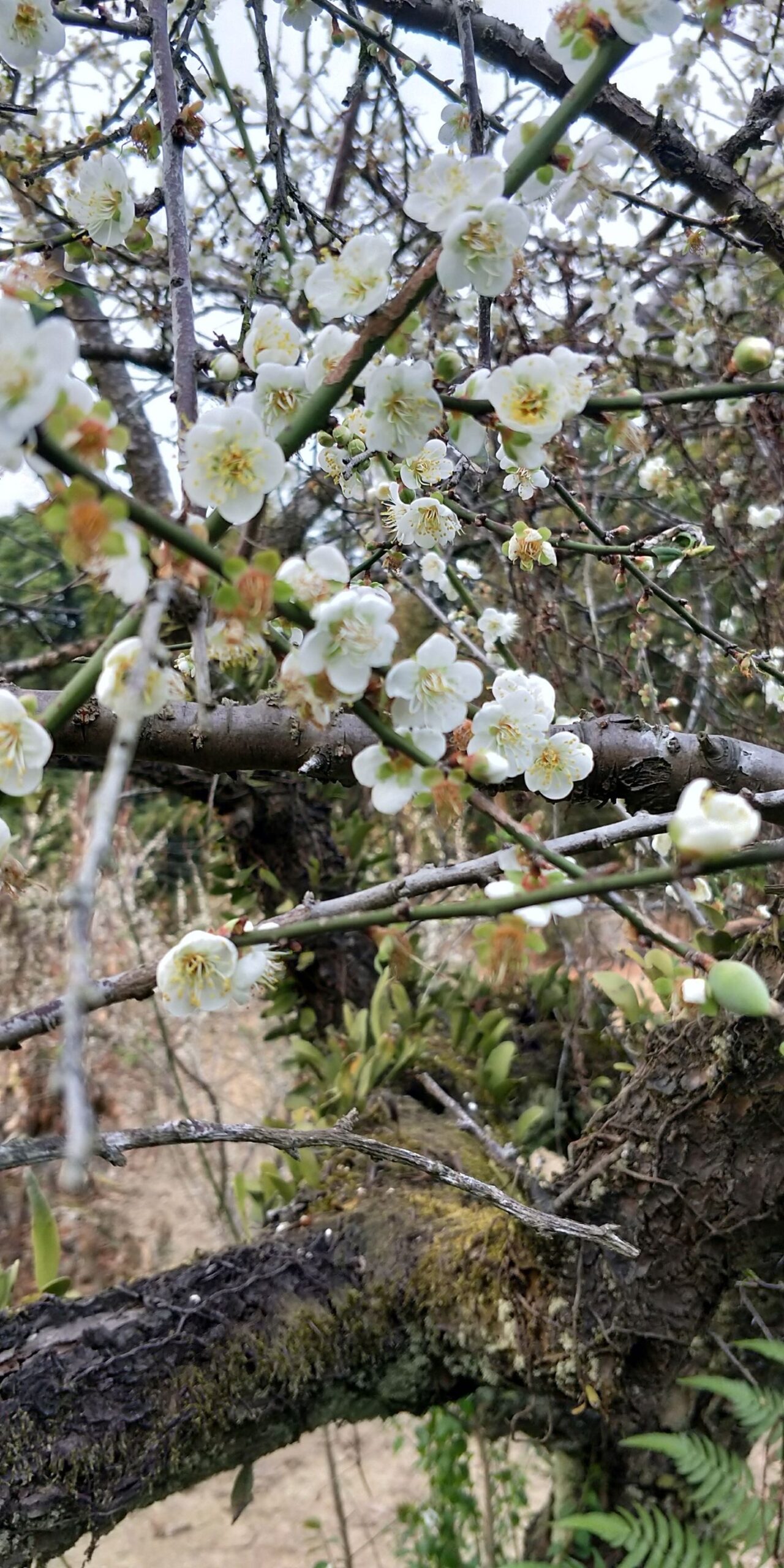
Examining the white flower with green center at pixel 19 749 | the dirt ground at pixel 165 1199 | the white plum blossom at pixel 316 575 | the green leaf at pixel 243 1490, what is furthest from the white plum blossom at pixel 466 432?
the dirt ground at pixel 165 1199

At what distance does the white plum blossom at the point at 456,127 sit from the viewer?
3.39 ft

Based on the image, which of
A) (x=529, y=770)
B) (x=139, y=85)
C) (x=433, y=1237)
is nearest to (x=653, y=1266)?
(x=433, y=1237)

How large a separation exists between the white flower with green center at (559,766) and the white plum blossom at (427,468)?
0.97 feet

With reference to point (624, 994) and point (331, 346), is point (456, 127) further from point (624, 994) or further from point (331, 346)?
point (624, 994)

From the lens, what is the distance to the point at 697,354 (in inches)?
94.4

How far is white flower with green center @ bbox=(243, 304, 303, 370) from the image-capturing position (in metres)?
0.72

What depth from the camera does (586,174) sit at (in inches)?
30.4

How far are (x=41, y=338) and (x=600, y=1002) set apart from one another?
8.60ft

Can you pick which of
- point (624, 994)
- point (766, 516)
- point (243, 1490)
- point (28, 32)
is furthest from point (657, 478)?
point (243, 1490)

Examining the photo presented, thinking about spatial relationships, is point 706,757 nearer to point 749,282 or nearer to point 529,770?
point 529,770

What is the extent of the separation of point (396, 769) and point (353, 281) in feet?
1.11

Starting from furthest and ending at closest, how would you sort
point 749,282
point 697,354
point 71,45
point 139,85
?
point 749,282
point 71,45
point 697,354
point 139,85

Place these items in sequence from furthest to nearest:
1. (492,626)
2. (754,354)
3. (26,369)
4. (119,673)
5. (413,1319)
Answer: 1. (492,626)
2. (413,1319)
3. (754,354)
4. (119,673)
5. (26,369)

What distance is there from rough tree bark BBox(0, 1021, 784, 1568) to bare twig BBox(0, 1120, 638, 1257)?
0.35 metres
